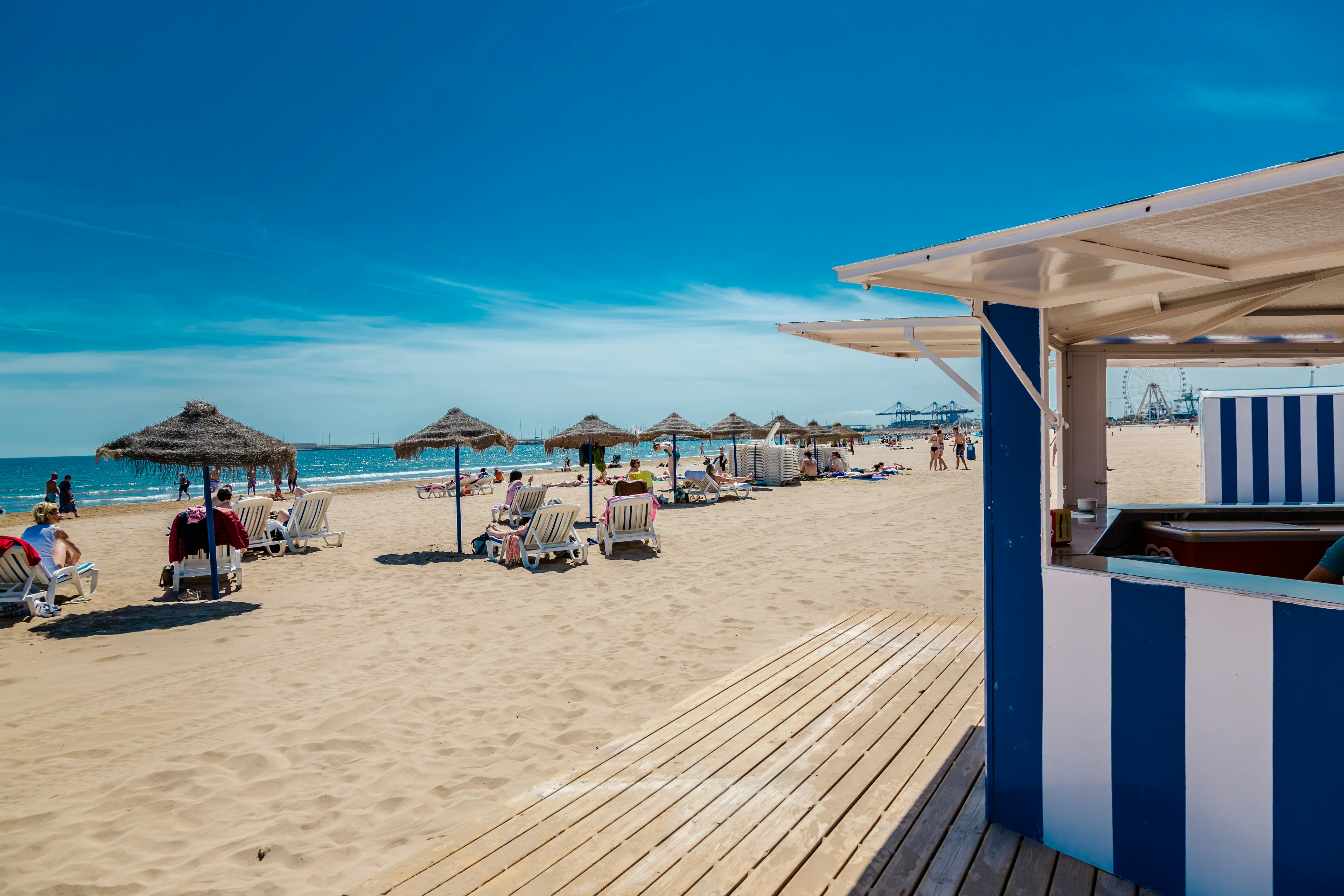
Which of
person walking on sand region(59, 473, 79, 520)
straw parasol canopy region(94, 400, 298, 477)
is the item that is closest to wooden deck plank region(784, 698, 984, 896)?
straw parasol canopy region(94, 400, 298, 477)

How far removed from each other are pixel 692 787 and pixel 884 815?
75cm

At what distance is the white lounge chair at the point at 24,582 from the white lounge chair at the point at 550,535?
→ 4.57 meters

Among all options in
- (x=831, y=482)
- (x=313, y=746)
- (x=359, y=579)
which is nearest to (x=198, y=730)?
(x=313, y=746)

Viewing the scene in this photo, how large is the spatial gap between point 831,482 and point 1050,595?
1758cm

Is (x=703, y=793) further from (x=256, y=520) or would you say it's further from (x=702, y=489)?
(x=702, y=489)

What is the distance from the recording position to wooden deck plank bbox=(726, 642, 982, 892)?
2.19m

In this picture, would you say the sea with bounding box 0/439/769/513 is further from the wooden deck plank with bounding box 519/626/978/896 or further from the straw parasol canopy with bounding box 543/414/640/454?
the wooden deck plank with bounding box 519/626/978/896

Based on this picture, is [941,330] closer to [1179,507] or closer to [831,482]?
[1179,507]

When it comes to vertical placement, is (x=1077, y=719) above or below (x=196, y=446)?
below

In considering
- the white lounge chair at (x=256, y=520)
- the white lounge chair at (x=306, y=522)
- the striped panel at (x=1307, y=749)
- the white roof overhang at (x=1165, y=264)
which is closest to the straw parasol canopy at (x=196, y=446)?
the white lounge chair at (x=256, y=520)

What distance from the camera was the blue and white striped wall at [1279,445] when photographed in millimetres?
5789

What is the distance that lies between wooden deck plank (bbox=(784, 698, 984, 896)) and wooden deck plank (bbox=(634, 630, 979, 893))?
0.19m

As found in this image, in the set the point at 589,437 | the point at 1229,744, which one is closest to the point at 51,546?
the point at 589,437

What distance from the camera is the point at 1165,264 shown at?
1.76m
